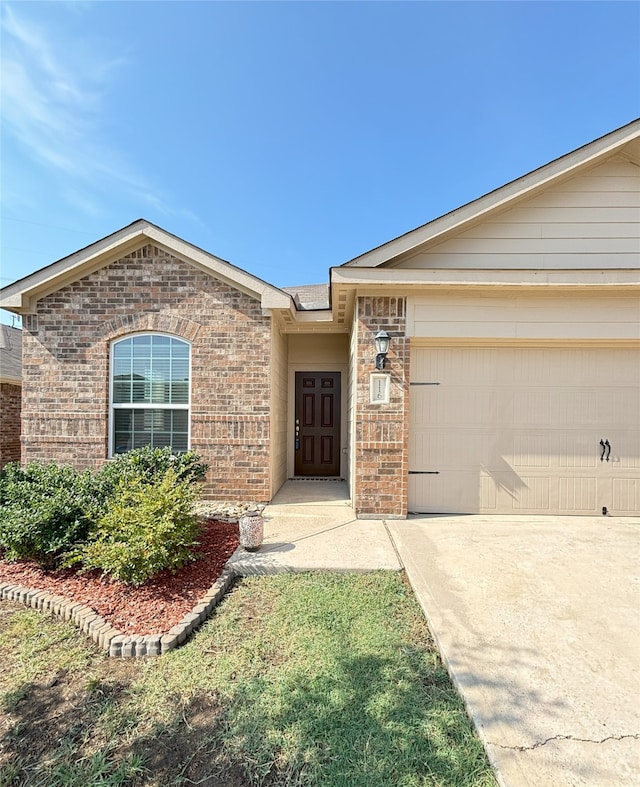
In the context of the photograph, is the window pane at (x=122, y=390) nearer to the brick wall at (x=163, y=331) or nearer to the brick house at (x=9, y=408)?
the brick wall at (x=163, y=331)

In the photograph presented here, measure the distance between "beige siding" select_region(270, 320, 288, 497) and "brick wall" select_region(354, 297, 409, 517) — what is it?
5.44 ft

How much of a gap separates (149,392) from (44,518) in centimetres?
267

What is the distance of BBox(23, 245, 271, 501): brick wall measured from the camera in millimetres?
5773

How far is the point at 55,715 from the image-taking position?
1.94m

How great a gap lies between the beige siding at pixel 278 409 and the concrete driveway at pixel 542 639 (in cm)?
262

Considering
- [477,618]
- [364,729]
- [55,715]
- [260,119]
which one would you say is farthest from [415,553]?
[260,119]

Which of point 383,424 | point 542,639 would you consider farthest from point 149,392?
point 542,639

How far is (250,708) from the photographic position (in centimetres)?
192

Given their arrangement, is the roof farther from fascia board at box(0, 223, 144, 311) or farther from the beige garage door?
the beige garage door

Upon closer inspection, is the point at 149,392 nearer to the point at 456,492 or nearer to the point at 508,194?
the point at 456,492

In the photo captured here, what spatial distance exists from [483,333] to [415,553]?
3.12 m

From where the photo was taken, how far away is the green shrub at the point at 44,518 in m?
3.53

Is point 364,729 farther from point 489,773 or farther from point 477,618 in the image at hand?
point 477,618

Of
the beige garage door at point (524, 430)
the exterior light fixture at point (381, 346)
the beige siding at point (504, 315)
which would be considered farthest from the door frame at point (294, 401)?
the beige siding at point (504, 315)
